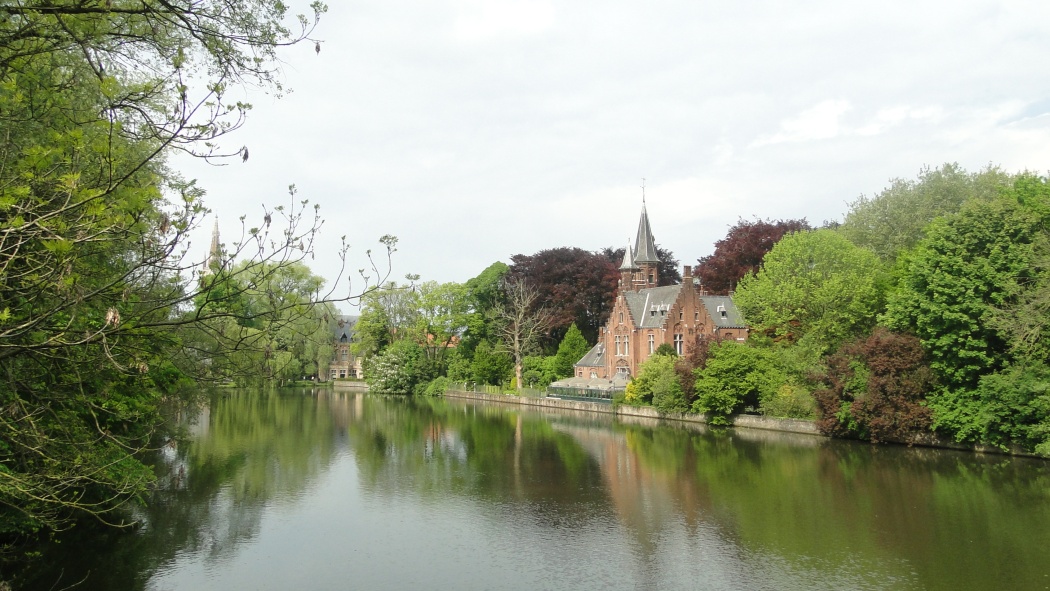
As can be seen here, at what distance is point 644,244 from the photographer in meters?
54.8

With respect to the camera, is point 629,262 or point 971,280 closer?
point 971,280

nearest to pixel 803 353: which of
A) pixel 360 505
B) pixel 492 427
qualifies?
pixel 492 427

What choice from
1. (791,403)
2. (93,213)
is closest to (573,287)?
(791,403)

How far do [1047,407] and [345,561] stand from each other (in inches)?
812

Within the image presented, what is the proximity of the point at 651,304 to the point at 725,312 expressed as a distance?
4749mm

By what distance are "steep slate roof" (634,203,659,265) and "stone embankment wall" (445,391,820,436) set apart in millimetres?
13305

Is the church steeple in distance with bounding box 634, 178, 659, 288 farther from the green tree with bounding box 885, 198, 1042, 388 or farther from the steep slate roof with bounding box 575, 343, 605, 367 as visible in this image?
the green tree with bounding box 885, 198, 1042, 388

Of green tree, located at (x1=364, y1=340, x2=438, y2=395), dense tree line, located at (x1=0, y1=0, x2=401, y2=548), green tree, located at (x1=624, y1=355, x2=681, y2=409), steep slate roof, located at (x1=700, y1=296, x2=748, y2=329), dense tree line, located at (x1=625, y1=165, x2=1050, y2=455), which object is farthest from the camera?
green tree, located at (x1=364, y1=340, x2=438, y2=395)

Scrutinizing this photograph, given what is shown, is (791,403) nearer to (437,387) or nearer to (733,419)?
(733,419)

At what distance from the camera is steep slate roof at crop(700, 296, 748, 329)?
154 feet

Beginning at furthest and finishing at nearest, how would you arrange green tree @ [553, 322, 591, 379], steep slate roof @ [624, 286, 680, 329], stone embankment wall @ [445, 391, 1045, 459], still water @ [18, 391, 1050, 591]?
1. green tree @ [553, 322, 591, 379]
2. steep slate roof @ [624, 286, 680, 329]
3. stone embankment wall @ [445, 391, 1045, 459]
4. still water @ [18, 391, 1050, 591]

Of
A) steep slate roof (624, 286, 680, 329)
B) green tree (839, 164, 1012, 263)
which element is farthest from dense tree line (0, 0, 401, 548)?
steep slate roof (624, 286, 680, 329)

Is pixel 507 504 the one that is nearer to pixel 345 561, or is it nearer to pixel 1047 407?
pixel 345 561

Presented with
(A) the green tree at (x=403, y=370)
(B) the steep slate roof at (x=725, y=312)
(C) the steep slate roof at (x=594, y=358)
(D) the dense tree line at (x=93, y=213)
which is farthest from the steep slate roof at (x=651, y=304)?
(D) the dense tree line at (x=93, y=213)
